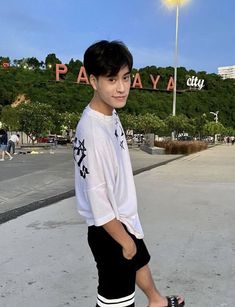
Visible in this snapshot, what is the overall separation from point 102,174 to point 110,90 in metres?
0.43

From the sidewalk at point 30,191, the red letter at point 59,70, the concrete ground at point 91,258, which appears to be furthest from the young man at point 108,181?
the red letter at point 59,70

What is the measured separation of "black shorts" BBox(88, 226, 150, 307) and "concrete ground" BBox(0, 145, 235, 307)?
4.33 ft

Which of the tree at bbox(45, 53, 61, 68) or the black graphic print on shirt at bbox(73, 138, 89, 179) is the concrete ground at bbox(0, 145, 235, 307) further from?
the tree at bbox(45, 53, 61, 68)

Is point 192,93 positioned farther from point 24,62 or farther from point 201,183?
point 201,183

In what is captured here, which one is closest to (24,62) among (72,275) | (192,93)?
(192,93)

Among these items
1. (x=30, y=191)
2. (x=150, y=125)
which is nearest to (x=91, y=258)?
(x=30, y=191)

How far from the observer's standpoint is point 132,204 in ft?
8.00

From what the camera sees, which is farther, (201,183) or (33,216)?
(201,183)

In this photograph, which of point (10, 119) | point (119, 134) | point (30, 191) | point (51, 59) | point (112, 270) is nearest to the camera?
point (112, 270)

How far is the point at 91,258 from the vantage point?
4.92m

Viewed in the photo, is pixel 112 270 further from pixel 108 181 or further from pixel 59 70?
pixel 59 70

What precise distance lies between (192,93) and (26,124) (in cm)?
7508

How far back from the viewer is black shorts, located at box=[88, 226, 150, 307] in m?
2.38

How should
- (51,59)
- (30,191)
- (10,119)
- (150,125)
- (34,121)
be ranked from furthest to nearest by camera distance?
(51,59), (150,125), (10,119), (34,121), (30,191)
